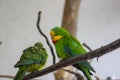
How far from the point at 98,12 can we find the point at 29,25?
20.4 inches

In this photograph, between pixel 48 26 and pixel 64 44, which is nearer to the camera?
pixel 64 44

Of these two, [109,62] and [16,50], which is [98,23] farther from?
[16,50]

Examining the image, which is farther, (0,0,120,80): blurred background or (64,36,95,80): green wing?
(0,0,120,80): blurred background

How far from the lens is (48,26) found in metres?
2.09

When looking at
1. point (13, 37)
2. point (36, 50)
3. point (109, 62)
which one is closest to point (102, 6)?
point (109, 62)

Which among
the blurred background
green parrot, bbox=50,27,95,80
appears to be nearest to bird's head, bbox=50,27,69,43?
green parrot, bbox=50,27,95,80

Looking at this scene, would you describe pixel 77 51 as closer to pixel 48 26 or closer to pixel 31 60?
pixel 31 60

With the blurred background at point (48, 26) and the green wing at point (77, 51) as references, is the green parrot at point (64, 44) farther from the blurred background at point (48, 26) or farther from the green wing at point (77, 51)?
the blurred background at point (48, 26)

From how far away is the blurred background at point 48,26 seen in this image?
206 cm

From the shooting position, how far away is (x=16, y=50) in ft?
6.79

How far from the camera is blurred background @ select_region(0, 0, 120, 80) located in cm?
206

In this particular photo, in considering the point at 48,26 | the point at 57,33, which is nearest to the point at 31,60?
the point at 57,33

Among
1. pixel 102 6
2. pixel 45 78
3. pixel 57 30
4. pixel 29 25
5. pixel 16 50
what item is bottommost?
pixel 45 78

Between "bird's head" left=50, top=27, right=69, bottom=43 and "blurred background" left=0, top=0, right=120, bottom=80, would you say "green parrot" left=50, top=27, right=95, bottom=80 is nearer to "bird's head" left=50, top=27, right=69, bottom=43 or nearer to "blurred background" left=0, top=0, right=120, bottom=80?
"bird's head" left=50, top=27, right=69, bottom=43
